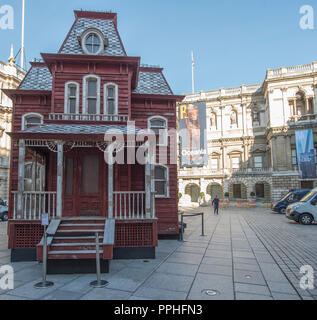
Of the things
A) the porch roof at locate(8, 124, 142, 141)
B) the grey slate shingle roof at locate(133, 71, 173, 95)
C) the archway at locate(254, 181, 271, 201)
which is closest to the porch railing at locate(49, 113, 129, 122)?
the porch roof at locate(8, 124, 142, 141)

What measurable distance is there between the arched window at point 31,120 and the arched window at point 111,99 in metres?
3.63

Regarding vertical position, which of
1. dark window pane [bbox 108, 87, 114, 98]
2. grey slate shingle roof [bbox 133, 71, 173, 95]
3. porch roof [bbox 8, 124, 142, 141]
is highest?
grey slate shingle roof [bbox 133, 71, 173, 95]

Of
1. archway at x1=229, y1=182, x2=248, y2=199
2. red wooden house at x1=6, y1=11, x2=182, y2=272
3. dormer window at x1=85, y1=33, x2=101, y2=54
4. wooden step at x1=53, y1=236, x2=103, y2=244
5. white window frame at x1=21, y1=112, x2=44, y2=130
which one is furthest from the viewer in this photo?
archway at x1=229, y1=182, x2=248, y2=199

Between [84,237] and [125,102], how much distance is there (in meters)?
6.15

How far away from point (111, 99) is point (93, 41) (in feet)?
10.0

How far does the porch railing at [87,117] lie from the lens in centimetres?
1045

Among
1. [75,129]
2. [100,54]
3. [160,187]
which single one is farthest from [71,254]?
[100,54]

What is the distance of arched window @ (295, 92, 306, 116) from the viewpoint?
124ft

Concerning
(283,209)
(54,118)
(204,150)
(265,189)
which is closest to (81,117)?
(54,118)

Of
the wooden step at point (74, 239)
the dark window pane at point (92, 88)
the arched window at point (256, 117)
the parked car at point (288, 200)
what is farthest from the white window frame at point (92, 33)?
the arched window at point (256, 117)

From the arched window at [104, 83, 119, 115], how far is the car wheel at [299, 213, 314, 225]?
1406 cm

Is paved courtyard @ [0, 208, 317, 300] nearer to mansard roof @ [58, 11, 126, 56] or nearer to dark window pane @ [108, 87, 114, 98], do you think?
dark window pane @ [108, 87, 114, 98]
